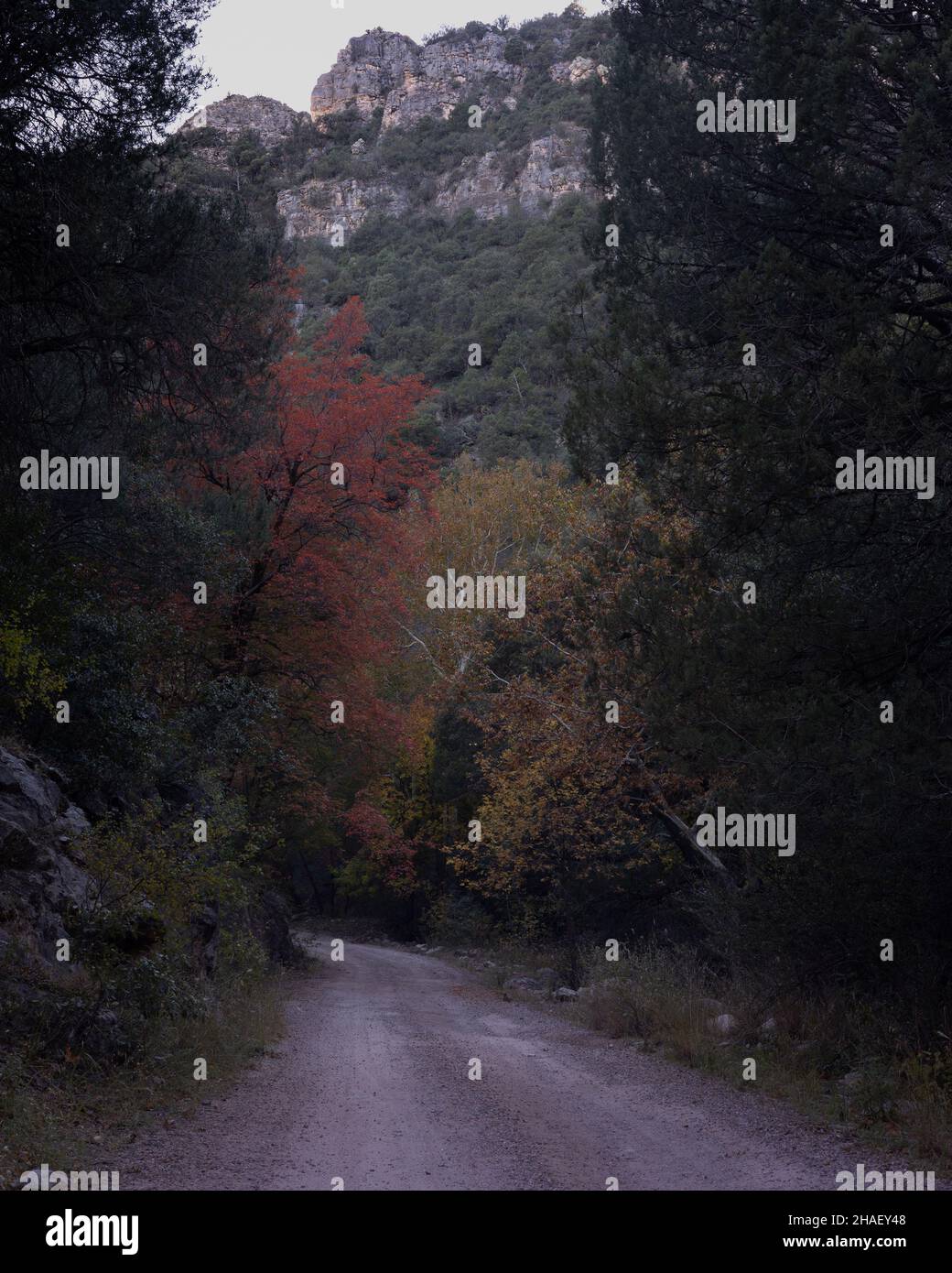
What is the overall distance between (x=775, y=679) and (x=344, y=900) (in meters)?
40.3

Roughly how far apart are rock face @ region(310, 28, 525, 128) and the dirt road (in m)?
107

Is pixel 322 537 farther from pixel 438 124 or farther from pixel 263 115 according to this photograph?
pixel 438 124

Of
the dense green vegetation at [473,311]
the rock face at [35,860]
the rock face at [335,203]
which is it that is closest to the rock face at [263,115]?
the rock face at [335,203]

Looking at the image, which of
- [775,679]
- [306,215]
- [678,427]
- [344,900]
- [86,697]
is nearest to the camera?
[775,679]

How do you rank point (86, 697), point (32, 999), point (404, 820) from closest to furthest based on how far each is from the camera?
1. point (32, 999)
2. point (86, 697)
3. point (404, 820)

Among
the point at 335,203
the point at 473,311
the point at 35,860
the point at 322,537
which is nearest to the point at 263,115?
the point at 335,203

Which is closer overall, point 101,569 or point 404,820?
point 101,569

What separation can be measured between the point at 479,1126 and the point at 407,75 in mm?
125792

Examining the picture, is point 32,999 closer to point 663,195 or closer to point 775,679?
point 775,679

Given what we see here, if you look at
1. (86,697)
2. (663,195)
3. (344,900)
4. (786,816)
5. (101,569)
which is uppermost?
(663,195)

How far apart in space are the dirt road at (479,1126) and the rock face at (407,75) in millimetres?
107437

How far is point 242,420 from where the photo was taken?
40.3ft

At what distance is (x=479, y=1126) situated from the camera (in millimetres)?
8031
